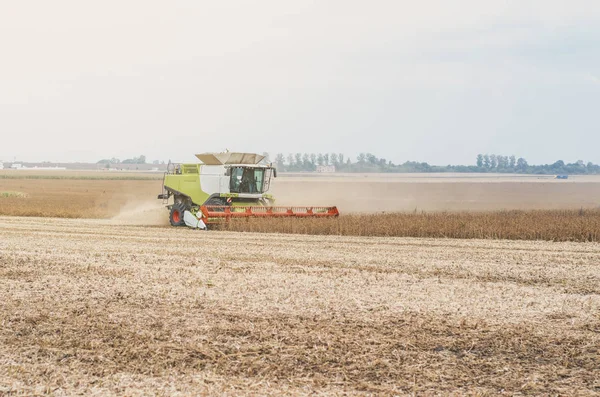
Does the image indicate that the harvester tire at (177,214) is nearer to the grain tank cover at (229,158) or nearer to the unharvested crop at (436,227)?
the grain tank cover at (229,158)

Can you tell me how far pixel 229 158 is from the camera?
23438 mm

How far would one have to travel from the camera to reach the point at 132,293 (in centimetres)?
1038

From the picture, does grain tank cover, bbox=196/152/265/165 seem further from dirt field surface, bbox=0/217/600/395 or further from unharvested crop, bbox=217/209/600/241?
dirt field surface, bbox=0/217/600/395

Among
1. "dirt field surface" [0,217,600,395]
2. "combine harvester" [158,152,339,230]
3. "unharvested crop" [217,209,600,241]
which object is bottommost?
"dirt field surface" [0,217,600,395]

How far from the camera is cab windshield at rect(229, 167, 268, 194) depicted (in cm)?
2317

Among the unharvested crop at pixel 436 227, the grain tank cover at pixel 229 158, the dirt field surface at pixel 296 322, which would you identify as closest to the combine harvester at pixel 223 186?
the grain tank cover at pixel 229 158

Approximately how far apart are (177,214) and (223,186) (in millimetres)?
1849

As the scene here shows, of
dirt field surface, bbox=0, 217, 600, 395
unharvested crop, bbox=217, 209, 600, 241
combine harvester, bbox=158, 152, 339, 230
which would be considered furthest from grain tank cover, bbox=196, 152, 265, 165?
dirt field surface, bbox=0, 217, 600, 395

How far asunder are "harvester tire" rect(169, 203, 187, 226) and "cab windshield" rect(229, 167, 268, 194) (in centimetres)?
169

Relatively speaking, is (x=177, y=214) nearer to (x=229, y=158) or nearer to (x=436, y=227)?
(x=229, y=158)

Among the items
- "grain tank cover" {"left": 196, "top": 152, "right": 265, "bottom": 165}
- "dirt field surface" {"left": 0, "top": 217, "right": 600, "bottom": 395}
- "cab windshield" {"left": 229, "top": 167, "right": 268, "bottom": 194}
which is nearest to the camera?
"dirt field surface" {"left": 0, "top": 217, "right": 600, "bottom": 395}

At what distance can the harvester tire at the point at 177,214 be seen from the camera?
23.4 m

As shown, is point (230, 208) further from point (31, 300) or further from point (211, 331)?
point (211, 331)

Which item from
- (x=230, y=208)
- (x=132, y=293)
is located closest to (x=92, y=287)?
(x=132, y=293)
